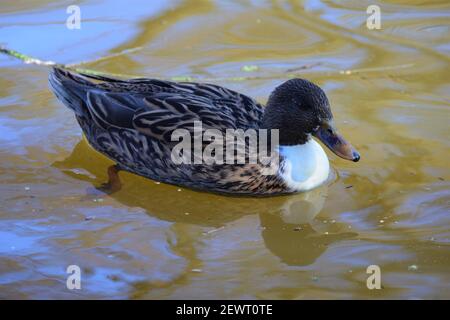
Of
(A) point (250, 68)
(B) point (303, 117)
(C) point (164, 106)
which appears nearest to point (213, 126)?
(C) point (164, 106)

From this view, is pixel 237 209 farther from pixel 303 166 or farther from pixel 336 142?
pixel 336 142

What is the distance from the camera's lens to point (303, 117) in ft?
24.2

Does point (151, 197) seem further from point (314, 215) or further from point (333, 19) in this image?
point (333, 19)

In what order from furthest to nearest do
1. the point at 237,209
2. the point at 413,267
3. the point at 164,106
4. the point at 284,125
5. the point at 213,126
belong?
the point at 164,106, the point at 284,125, the point at 213,126, the point at 237,209, the point at 413,267

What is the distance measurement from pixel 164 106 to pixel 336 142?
4.98 feet

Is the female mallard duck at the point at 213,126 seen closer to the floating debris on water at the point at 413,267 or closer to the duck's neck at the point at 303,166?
the duck's neck at the point at 303,166

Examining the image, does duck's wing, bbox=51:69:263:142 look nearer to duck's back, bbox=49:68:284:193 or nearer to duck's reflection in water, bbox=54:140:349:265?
duck's back, bbox=49:68:284:193

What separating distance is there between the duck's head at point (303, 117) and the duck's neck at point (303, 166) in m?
0.08

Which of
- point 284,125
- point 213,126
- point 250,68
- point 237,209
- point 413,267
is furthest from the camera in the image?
point 250,68

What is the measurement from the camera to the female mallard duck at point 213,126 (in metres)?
7.30

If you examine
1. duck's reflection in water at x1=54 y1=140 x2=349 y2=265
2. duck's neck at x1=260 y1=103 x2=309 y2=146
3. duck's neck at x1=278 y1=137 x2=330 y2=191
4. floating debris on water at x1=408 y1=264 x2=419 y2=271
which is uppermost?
duck's neck at x1=260 y1=103 x2=309 y2=146

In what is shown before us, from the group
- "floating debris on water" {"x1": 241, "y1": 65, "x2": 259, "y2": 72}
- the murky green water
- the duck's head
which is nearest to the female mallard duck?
the duck's head

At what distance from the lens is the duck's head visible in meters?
7.27

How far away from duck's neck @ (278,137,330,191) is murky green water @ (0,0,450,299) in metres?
0.11
